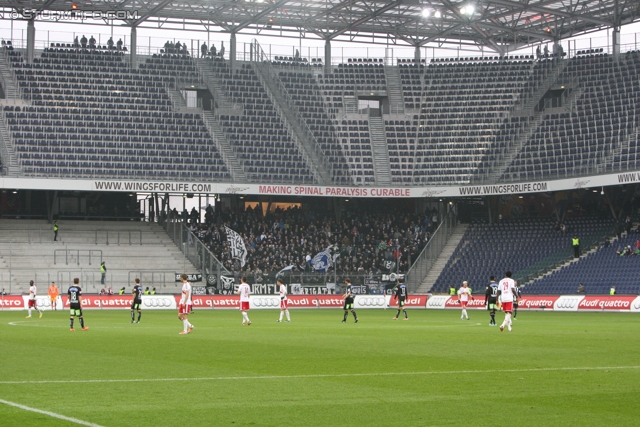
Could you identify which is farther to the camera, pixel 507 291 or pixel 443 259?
pixel 443 259

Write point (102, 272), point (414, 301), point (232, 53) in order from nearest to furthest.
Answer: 1. point (102, 272)
2. point (414, 301)
3. point (232, 53)

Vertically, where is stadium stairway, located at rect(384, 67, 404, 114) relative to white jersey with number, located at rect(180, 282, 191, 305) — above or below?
above

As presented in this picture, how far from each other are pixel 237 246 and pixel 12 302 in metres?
Answer: 17.3

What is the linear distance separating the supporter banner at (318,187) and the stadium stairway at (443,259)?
4.04 metres

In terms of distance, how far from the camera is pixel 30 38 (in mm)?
68812

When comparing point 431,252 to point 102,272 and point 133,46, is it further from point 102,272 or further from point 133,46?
point 133,46

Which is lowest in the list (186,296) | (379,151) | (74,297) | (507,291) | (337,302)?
(337,302)

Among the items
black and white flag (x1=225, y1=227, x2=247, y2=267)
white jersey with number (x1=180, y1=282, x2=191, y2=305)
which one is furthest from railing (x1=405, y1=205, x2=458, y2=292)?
white jersey with number (x1=180, y1=282, x2=191, y2=305)

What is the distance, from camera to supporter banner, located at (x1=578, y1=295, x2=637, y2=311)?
48906mm

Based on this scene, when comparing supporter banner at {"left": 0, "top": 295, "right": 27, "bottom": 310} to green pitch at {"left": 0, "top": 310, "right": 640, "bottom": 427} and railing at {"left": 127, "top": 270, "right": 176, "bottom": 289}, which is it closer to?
railing at {"left": 127, "top": 270, "right": 176, "bottom": 289}

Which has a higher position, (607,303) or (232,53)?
(232,53)

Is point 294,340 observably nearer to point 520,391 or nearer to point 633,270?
point 520,391

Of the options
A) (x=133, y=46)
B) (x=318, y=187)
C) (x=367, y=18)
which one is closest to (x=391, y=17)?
(x=367, y=18)

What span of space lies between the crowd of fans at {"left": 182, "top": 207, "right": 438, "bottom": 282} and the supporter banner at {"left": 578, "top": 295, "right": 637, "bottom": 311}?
16936 mm
